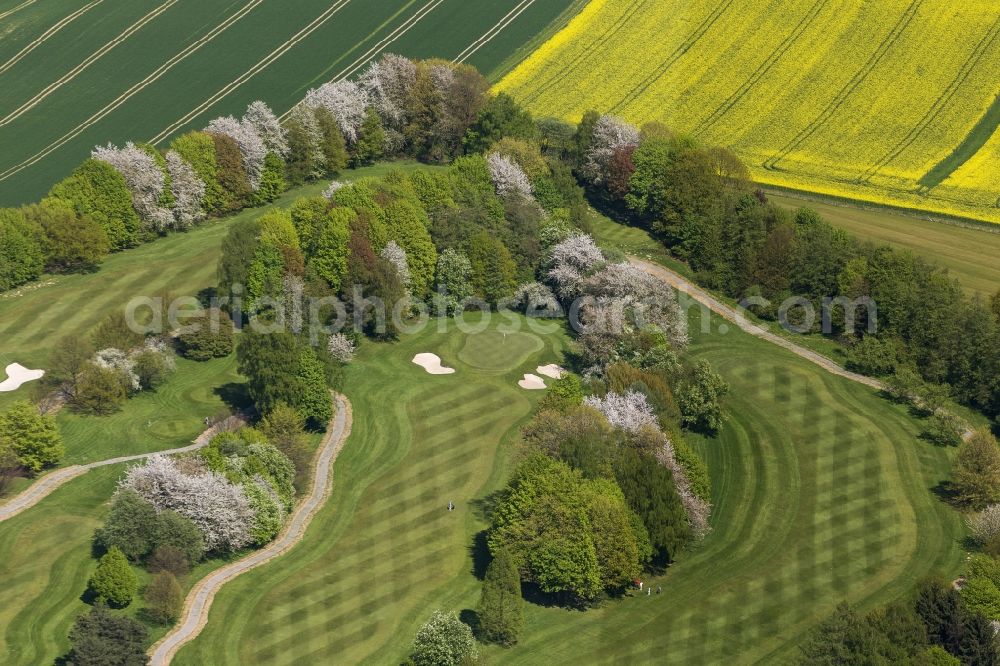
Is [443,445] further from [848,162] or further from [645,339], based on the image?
[848,162]

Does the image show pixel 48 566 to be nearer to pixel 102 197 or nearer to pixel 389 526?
pixel 389 526

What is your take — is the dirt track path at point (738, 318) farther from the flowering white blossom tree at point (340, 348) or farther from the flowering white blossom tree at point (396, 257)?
the flowering white blossom tree at point (340, 348)

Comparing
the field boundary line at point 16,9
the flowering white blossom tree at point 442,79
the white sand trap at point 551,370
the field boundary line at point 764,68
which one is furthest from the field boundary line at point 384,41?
the white sand trap at point 551,370

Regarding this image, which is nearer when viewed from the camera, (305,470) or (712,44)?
(305,470)

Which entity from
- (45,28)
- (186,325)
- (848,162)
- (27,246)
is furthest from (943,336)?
(45,28)

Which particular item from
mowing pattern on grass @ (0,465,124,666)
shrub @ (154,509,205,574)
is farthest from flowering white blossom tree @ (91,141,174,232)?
shrub @ (154,509,205,574)
